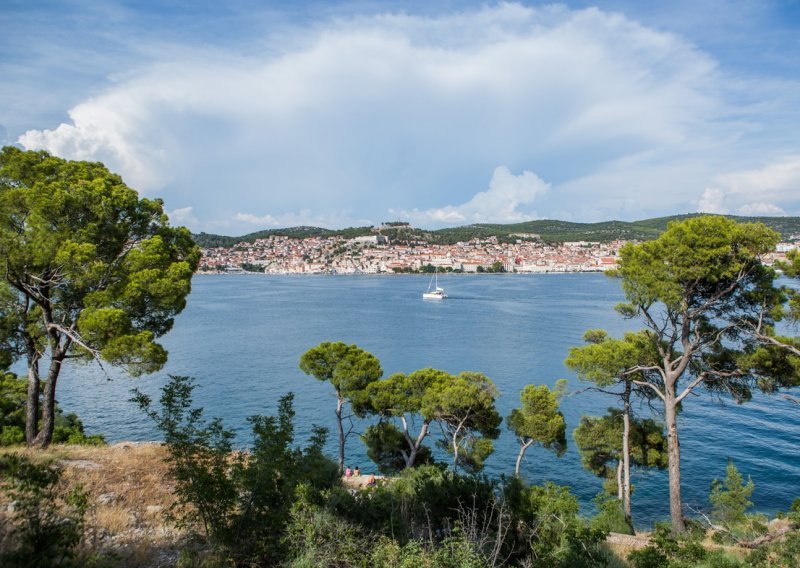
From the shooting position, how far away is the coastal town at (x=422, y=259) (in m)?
162

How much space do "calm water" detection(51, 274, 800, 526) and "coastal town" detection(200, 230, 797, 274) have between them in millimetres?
97415

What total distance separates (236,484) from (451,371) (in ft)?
87.2

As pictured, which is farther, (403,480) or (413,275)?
(413,275)

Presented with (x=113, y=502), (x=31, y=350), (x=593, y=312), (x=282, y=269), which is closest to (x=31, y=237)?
(x=31, y=350)

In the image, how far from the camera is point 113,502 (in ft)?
20.1

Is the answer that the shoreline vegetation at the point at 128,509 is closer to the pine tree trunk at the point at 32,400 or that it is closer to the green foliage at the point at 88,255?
the pine tree trunk at the point at 32,400

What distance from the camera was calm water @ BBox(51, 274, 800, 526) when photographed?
18.2 m

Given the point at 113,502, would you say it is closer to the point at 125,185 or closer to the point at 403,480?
the point at 403,480

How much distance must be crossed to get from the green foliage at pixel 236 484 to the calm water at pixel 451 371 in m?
10.1

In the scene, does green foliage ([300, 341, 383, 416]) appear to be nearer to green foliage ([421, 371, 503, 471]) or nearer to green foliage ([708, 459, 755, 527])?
green foliage ([421, 371, 503, 471])

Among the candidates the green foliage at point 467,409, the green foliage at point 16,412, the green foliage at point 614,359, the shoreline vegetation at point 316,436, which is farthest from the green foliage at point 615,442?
the green foliage at point 16,412

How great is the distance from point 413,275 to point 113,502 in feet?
480

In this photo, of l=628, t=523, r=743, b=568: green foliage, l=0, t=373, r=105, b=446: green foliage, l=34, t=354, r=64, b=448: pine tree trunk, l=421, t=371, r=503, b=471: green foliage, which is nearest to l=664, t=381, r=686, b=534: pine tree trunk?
l=628, t=523, r=743, b=568: green foliage

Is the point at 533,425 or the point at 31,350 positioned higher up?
the point at 31,350
